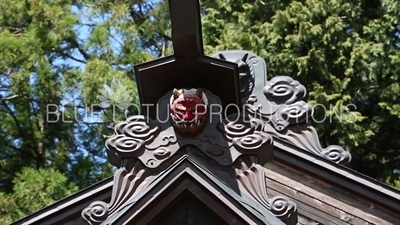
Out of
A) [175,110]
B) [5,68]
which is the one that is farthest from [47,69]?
[175,110]

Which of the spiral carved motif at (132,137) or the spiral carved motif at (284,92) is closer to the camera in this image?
the spiral carved motif at (132,137)

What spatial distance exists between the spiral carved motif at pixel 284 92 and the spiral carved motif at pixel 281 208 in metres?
2.62

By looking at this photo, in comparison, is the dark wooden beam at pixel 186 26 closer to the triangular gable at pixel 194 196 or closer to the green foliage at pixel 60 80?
the triangular gable at pixel 194 196

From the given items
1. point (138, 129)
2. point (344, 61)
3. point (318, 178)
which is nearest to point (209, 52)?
point (344, 61)

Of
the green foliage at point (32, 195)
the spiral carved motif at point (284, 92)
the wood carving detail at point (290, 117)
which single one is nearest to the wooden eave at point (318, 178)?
the wood carving detail at point (290, 117)

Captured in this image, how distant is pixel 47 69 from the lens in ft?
46.1

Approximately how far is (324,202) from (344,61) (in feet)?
23.9

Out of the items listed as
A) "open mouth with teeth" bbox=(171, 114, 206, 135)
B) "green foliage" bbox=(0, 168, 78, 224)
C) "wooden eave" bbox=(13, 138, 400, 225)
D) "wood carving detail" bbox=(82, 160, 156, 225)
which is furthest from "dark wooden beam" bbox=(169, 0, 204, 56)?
"green foliage" bbox=(0, 168, 78, 224)

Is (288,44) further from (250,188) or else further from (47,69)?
(250,188)

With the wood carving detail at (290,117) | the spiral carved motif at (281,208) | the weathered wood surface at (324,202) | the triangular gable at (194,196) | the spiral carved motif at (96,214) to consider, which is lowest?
the weathered wood surface at (324,202)

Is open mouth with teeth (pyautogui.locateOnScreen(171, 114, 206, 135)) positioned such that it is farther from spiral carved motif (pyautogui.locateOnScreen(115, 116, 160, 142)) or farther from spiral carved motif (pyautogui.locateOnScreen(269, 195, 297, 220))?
spiral carved motif (pyautogui.locateOnScreen(269, 195, 297, 220))

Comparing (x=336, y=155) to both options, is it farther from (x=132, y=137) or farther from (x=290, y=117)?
(x=132, y=137)

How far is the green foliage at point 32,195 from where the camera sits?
41.3 ft

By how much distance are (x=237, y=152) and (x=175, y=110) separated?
49 centimetres
